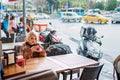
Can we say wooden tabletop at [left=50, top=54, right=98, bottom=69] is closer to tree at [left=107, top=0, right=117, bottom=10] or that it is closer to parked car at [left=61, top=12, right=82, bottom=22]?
tree at [left=107, top=0, right=117, bottom=10]

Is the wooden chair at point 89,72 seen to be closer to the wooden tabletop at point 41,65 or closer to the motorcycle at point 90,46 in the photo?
the wooden tabletop at point 41,65

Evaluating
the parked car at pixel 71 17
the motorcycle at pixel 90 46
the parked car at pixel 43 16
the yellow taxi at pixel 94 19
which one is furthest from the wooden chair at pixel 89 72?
the parked car at pixel 71 17

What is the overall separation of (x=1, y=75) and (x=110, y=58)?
3.89 meters

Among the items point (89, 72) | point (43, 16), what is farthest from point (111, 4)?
point (89, 72)

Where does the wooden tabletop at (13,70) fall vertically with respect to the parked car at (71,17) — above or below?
below

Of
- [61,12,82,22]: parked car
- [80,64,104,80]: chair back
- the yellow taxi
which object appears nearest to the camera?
[80,64,104,80]: chair back

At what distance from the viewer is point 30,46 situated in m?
2.91

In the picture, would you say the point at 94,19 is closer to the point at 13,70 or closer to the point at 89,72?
the point at 89,72

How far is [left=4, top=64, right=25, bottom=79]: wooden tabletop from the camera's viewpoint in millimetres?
2202

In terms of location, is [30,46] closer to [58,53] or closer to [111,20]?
[58,53]

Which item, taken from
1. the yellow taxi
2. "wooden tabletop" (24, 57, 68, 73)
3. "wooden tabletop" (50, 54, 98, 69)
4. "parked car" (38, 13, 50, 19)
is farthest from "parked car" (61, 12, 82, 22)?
"wooden tabletop" (24, 57, 68, 73)

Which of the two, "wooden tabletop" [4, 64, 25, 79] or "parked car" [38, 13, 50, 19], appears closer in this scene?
"wooden tabletop" [4, 64, 25, 79]

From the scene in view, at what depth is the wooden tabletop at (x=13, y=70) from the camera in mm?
2202

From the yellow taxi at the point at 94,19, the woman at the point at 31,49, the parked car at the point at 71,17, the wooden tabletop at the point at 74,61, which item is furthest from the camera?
the parked car at the point at 71,17
